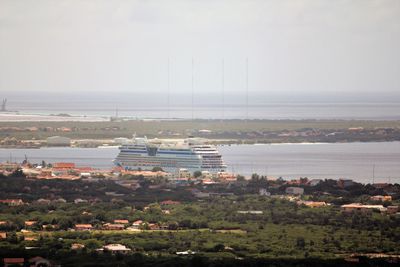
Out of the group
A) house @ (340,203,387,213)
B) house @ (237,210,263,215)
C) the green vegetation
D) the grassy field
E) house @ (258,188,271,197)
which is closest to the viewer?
house @ (237,210,263,215)

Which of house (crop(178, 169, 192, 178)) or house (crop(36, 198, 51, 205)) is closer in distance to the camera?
house (crop(36, 198, 51, 205))

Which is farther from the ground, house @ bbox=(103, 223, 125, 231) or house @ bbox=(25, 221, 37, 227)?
house @ bbox=(25, 221, 37, 227)

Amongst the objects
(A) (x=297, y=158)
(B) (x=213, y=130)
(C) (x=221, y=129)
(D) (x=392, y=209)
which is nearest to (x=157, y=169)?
(A) (x=297, y=158)

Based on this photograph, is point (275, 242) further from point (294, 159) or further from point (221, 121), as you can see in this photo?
point (221, 121)

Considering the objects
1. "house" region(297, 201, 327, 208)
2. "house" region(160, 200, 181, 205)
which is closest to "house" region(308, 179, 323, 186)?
"house" region(297, 201, 327, 208)

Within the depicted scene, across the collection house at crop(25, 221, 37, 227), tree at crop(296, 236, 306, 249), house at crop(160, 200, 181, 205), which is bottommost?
tree at crop(296, 236, 306, 249)

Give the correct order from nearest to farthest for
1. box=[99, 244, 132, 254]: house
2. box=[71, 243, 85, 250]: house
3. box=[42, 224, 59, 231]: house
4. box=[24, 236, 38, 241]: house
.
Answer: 1. box=[99, 244, 132, 254]: house
2. box=[71, 243, 85, 250]: house
3. box=[24, 236, 38, 241]: house
4. box=[42, 224, 59, 231]: house

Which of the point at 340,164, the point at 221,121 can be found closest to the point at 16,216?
the point at 340,164

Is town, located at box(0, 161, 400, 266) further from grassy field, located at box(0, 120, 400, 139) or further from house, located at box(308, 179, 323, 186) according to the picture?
grassy field, located at box(0, 120, 400, 139)
